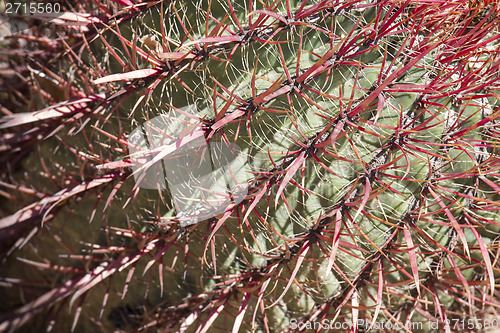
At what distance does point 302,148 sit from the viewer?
635mm

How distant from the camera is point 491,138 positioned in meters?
0.70

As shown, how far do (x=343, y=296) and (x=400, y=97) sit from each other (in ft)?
1.17

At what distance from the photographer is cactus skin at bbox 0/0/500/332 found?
0.62m

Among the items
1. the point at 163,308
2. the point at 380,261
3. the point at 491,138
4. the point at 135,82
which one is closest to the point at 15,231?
the point at 163,308

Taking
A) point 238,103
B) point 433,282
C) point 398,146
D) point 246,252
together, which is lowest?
point 433,282

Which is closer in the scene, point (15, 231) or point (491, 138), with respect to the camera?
point (491, 138)

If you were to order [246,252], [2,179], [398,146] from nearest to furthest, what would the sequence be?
[398,146], [246,252], [2,179]

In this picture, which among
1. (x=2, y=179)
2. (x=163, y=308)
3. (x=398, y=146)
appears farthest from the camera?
(x=2, y=179)

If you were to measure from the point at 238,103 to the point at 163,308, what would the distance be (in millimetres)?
477

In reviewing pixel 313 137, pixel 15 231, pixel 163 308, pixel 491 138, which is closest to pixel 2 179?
pixel 15 231

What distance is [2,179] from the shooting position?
1.01m

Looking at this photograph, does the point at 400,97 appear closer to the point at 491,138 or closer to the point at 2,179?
the point at 491,138

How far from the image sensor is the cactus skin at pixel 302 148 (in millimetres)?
617

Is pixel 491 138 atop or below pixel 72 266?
atop
